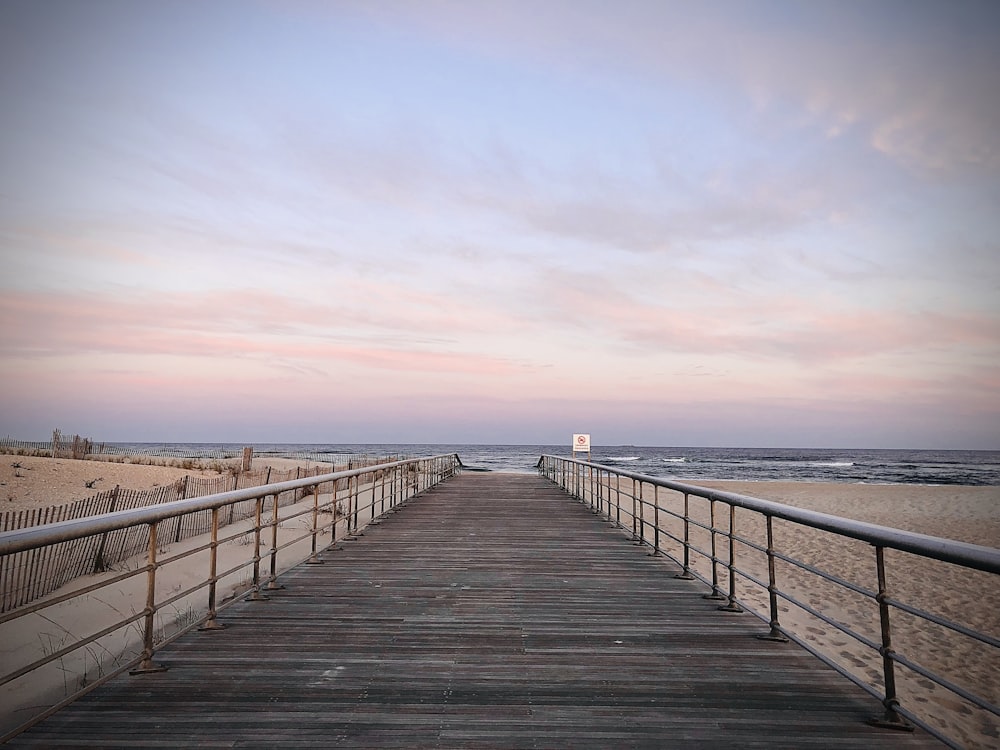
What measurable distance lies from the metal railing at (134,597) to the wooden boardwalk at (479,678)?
13.5 inches

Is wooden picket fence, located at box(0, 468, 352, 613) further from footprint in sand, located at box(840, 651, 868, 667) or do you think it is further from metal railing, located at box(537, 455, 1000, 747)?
footprint in sand, located at box(840, 651, 868, 667)

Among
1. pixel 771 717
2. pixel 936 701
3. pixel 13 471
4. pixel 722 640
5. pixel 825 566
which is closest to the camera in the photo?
pixel 771 717

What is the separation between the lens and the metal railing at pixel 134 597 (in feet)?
9.16

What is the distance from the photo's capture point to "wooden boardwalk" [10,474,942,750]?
280cm

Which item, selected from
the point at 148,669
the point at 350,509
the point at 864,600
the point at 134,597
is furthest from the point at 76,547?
the point at 864,600

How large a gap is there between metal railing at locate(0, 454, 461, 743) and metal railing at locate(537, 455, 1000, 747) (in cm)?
365

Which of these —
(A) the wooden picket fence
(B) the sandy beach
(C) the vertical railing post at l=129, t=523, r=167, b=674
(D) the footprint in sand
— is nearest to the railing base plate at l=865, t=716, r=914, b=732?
(B) the sandy beach

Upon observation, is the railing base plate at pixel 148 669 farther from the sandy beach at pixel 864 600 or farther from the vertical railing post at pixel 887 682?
the vertical railing post at pixel 887 682

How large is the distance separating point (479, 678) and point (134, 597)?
758 cm

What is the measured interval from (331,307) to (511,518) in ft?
60.5

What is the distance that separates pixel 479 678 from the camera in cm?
348

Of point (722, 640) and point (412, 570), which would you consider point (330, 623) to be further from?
point (722, 640)

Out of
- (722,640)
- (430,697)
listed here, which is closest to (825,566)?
(722,640)

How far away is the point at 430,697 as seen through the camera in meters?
3.21
